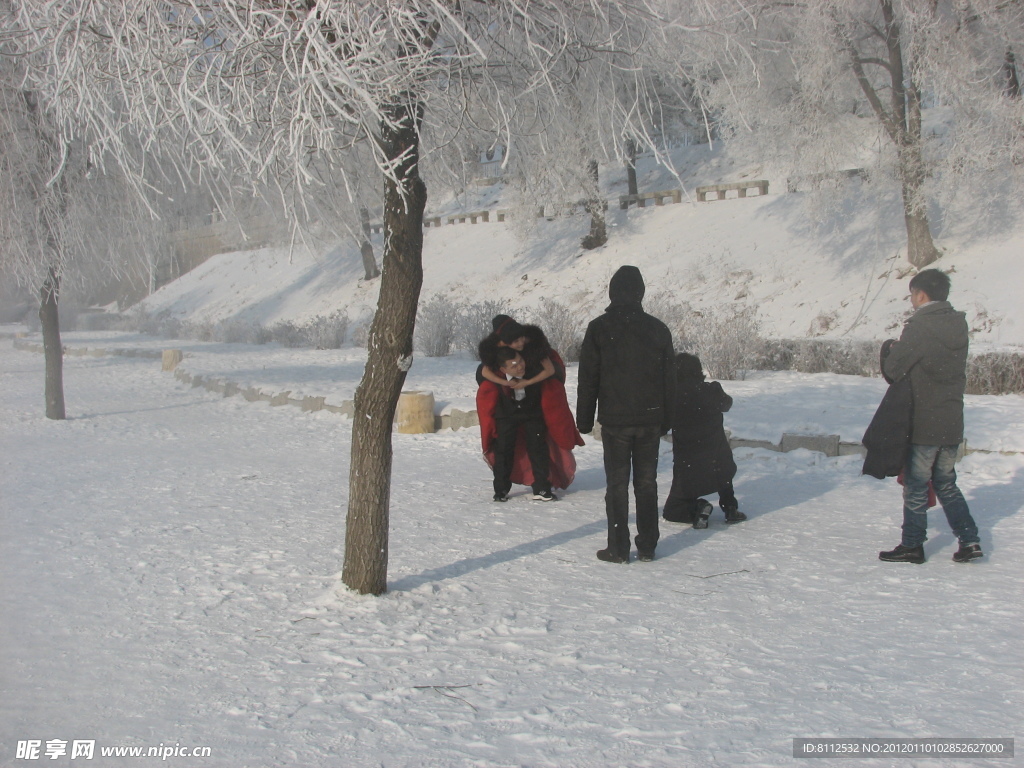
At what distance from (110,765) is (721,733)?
2139 mm

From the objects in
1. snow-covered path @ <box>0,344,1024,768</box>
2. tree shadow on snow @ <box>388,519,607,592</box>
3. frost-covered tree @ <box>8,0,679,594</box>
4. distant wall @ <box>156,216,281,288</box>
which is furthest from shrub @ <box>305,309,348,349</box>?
distant wall @ <box>156,216,281,288</box>

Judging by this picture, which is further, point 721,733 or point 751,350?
point 751,350

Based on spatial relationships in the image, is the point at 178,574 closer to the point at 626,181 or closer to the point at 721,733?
the point at 721,733

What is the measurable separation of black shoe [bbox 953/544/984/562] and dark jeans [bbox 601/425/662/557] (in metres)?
1.78

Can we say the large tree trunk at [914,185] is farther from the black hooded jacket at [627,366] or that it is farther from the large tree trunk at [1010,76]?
the black hooded jacket at [627,366]

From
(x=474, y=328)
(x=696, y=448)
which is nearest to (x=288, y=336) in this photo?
(x=474, y=328)

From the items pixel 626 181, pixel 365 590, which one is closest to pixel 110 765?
pixel 365 590

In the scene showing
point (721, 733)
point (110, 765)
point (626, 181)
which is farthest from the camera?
point (626, 181)

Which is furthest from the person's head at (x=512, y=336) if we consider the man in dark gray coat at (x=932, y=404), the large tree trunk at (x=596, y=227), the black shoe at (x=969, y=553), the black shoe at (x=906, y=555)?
the large tree trunk at (x=596, y=227)

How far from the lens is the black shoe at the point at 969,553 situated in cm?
520

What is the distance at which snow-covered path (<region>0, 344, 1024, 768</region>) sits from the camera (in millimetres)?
3217

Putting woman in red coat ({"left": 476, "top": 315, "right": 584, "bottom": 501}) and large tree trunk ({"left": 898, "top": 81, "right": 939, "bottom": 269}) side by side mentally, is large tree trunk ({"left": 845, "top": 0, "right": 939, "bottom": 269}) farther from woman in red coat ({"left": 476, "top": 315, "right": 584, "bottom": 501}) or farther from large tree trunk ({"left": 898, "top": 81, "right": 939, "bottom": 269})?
woman in red coat ({"left": 476, "top": 315, "right": 584, "bottom": 501})

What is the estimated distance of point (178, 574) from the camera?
203 inches

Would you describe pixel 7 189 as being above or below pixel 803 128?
below
